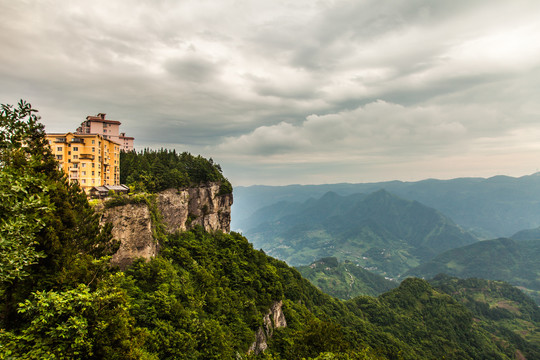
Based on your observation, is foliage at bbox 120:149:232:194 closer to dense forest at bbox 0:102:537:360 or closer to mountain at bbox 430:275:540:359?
dense forest at bbox 0:102:537:360

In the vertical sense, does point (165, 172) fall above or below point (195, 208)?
above

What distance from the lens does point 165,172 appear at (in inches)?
2131

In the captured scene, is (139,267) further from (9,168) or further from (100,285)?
(9,168)

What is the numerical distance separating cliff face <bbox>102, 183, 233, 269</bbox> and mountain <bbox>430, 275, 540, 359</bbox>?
152 metres

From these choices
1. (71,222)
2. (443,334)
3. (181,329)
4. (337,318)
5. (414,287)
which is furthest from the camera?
(414,287)

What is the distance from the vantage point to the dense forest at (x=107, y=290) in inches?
441

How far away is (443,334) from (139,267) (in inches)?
5235

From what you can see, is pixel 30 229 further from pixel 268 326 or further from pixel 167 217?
pixel 268 326

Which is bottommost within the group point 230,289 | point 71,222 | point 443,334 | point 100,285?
point 443,334

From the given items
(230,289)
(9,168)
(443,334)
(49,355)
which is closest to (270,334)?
(230,289)

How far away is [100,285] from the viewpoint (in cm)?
1369

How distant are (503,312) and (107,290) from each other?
792 feet

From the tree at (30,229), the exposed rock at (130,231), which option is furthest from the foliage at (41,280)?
the exposed rock at (130,231)

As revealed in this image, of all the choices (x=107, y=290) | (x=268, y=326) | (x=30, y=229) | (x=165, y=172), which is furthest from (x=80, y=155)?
(x=268, y=326)
